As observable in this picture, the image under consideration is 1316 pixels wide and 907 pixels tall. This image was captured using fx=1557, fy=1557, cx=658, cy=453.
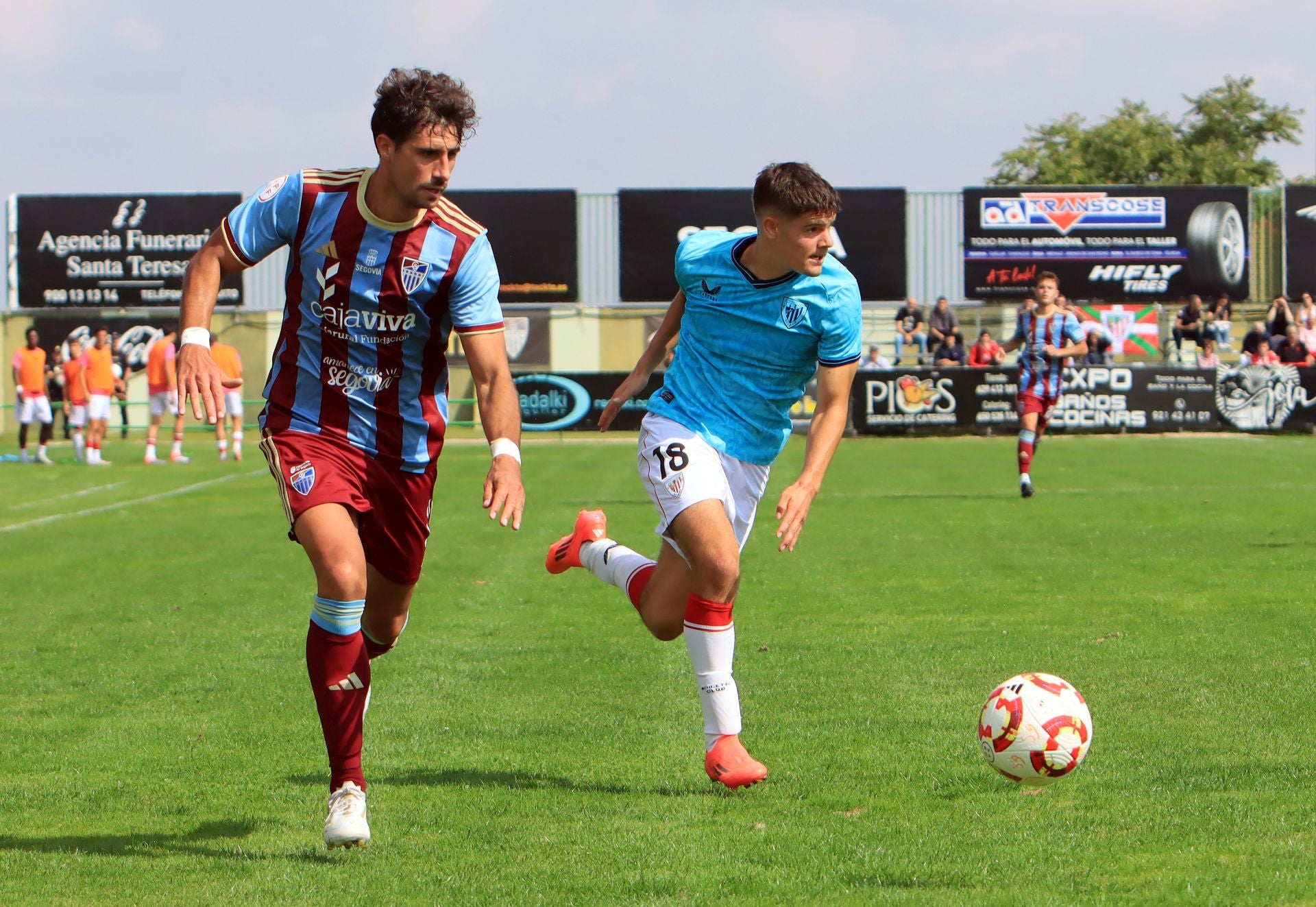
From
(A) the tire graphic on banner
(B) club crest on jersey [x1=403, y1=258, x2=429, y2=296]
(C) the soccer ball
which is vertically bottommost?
(C) the soccer ball

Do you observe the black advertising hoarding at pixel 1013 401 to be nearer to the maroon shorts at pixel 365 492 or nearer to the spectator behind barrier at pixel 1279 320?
the spectator behind barrier at pixel 1279 320

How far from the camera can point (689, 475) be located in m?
5.38

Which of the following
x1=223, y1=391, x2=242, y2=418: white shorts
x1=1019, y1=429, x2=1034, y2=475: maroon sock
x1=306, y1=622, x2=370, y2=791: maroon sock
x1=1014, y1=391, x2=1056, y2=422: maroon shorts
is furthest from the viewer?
x1=223, y1=391, x2=242, y2=418: white shorts

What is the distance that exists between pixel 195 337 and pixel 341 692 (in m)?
1.19

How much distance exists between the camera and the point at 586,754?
18.2 ft

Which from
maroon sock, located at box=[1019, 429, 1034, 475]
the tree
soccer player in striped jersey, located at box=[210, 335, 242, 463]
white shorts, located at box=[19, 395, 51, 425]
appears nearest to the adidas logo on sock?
maroon sock, located at box=[1019, 429, 1034, 475]

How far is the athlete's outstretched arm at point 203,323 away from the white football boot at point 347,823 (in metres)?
1.16

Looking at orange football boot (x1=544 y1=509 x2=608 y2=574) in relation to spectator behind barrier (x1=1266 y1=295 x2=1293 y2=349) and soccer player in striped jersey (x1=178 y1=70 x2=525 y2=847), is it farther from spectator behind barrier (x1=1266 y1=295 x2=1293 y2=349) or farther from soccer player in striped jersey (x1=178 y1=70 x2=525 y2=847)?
spectator behind barrier (x1=1266 y1=295 x2=1293 y2=349)

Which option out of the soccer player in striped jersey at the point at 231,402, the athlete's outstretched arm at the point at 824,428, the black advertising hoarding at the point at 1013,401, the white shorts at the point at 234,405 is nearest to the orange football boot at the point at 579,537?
the athlete's outstretched arm at the point at 824,428

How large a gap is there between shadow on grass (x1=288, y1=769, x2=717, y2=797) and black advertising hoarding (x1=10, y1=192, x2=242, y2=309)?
3595cm

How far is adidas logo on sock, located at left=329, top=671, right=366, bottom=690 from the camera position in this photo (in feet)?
15.3

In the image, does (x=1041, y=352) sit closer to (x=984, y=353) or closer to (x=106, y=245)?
(x=984, y=353)

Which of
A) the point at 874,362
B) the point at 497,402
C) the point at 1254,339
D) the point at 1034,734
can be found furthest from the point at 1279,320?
the point at 497,402

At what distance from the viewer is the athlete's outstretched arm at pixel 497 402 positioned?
461 cm
